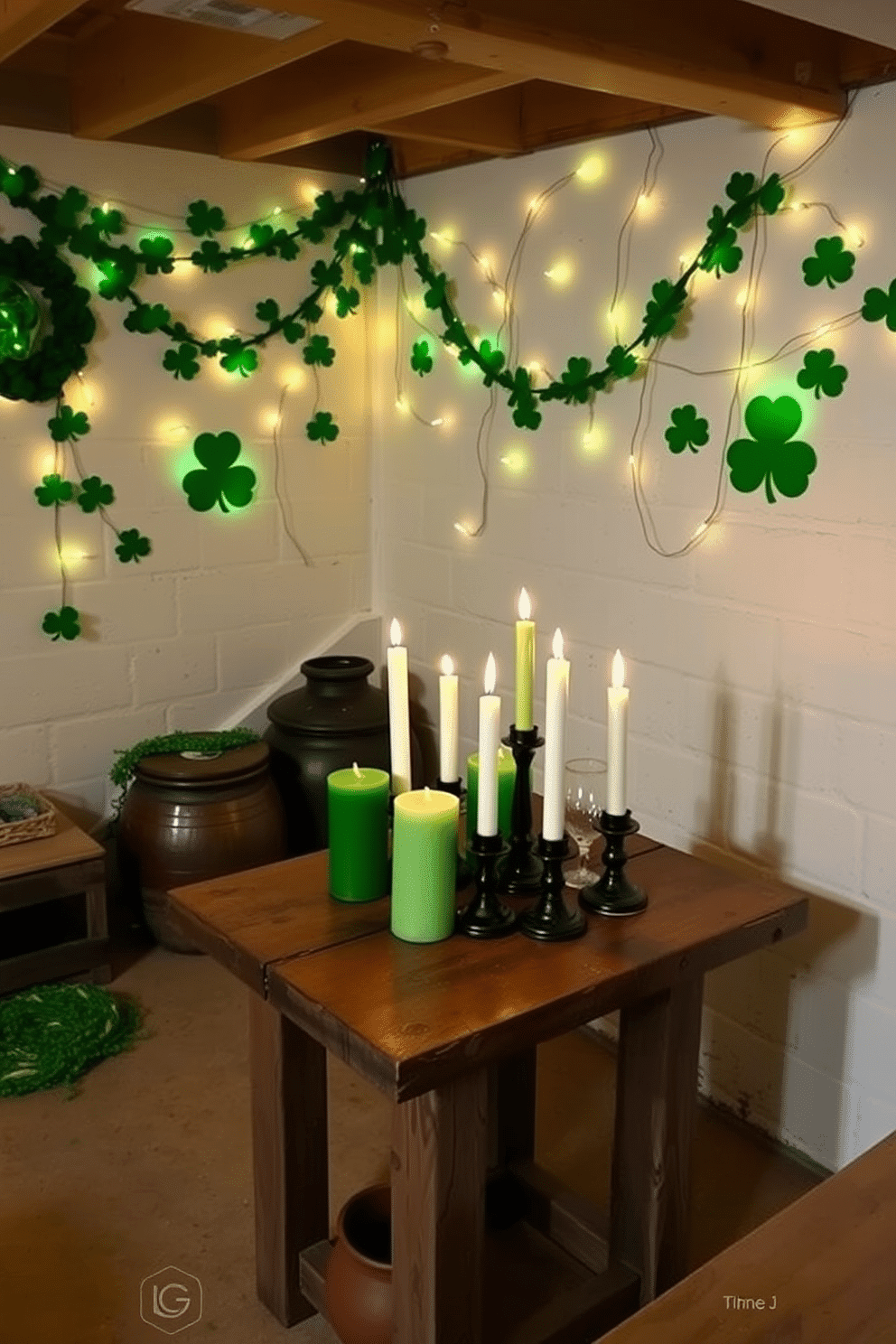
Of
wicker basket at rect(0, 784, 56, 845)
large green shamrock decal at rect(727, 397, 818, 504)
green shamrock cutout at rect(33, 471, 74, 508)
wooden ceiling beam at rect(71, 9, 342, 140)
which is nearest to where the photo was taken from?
wooden ceiling beam at rect(71, 9, 342, 140)

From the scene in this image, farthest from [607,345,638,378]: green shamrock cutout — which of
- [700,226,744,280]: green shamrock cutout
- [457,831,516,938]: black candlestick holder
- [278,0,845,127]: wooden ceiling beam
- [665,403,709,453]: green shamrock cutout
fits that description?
[457,831,516,938]: black candlestick holder

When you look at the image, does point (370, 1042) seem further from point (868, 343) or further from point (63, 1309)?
point (868, 343)

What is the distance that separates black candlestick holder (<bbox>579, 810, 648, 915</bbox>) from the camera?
1.83m

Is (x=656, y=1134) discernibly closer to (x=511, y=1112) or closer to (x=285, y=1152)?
(x=511, y=1112)

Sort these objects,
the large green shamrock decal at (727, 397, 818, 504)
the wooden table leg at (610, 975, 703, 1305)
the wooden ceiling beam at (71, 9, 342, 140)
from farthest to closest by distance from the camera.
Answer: the large green shamrock decal at (727, 397, 818, 504)
the wooden ceiling beam at (71, 9, 342, 140)
the wooden table leg at (610, 975, 703, 1305)

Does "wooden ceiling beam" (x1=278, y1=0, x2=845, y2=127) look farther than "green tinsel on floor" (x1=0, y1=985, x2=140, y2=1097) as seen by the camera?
No

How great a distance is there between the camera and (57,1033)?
2.70m

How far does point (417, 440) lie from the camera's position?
10.8ft

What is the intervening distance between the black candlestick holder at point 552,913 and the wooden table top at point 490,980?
2cm

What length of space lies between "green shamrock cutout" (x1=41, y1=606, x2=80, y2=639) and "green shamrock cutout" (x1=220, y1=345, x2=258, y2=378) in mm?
731

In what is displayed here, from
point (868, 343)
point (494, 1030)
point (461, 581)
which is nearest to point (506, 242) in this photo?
point (461, 581)

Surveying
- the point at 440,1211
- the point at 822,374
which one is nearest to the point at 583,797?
the point at 440,1211

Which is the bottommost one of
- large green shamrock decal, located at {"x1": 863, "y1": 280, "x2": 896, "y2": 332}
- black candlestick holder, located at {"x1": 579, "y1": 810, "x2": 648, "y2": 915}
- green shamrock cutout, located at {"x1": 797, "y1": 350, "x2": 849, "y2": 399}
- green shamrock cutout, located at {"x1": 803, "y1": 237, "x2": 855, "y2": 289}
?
black candlestick holder, located at {"x1": 579, "y1": 810, "x2": 648, "y2": 915}

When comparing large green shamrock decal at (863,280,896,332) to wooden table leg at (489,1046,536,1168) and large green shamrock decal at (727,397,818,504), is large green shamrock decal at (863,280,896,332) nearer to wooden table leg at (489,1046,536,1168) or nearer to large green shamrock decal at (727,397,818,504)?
large green shamrock decal at (727,397,818,504)
